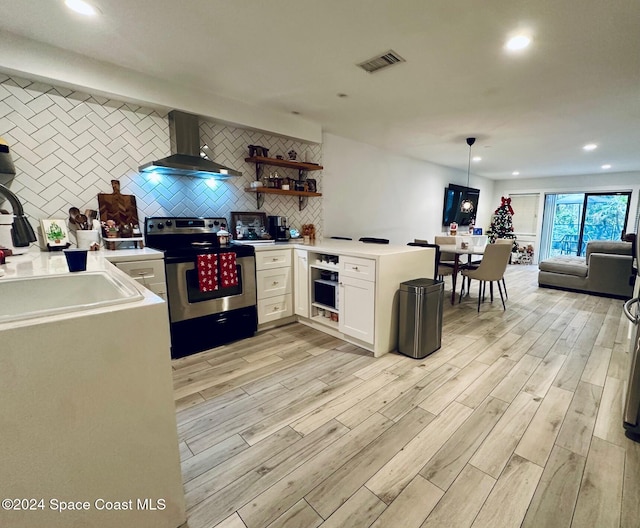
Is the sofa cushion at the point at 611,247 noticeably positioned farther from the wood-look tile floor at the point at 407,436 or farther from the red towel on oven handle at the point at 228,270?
the red towel on oven handle at the point at 228,270

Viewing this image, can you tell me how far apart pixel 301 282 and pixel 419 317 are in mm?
1341

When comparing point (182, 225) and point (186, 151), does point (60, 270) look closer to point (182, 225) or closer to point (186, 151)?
point (182, 225)

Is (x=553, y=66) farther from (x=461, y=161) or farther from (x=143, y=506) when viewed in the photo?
(x=461, y=161)

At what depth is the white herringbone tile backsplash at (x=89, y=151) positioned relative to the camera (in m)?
2.29

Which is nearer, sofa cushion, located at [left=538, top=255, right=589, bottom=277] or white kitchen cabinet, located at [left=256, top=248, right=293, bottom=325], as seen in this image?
white kitchen cabinet, located at [left=256, top=248, right=293, bottom=325]

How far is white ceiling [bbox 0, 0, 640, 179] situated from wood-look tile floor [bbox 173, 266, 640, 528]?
8.04 ft

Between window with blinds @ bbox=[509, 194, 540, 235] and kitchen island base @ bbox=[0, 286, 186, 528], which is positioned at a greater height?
window with blinds @ bbox=[509, 194, 540, 235]

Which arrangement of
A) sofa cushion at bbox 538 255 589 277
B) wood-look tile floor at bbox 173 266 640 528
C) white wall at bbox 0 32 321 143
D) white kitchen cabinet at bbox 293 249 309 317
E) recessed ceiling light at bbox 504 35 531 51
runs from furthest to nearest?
sofa cushion at bbox 538 255 589 277 < white kitchen cabinet at bbox 293 249 309 317 < white wall at bbox 0 32 321 143 < recessed ceiling light at bbox 504 35 531 51 < wood-look tile floor at bbox 173 266 640 528

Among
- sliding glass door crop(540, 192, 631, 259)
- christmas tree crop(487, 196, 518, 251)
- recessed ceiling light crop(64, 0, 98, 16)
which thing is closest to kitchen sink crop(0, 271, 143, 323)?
recessed ceiling light crop(64, 0, 98, 16)

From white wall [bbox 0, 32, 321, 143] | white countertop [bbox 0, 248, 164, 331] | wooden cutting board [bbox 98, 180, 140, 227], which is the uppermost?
white wall [bbox 0, 32, 321, 143]

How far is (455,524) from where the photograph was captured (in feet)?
3.94

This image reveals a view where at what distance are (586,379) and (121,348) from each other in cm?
313

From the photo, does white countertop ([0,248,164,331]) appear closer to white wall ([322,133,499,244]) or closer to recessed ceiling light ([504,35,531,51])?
recessed ceiling light ([504,35,531,51])

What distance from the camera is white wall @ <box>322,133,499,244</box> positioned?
14.9 ft
